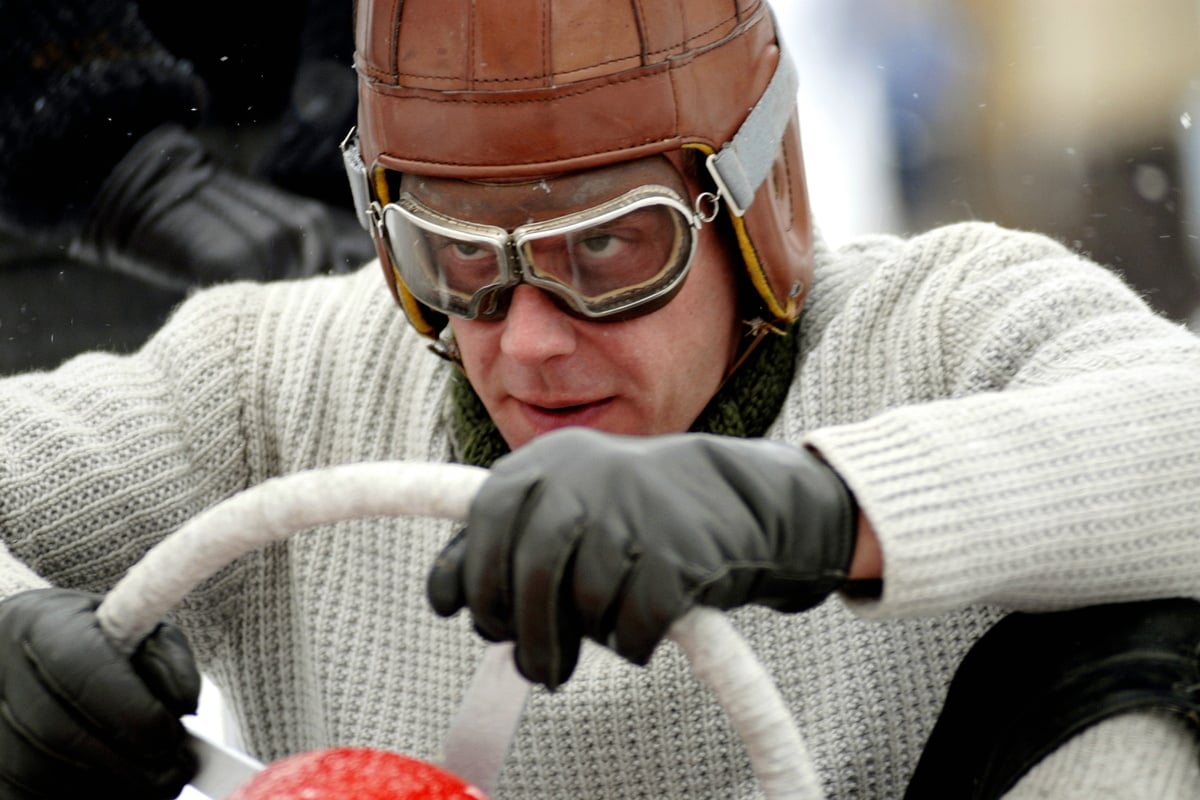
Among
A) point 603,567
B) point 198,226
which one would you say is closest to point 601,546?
point 603,567

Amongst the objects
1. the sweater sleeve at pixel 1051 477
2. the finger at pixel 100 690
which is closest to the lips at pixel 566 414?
the sweater sleeve at pixel 1051 477

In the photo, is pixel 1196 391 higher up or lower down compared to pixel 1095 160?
higher up

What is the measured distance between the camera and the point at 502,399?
1.47 meters

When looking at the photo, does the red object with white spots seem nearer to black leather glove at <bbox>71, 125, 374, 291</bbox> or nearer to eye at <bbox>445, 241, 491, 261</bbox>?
eye at <bbox>445, 241, 491, 261</bbox>

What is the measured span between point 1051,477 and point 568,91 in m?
0.52

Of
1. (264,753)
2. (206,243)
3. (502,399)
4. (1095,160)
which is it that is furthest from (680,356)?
(1095,160)

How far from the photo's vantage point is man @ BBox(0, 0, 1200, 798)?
3.34 ft

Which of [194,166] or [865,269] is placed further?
[194,166]

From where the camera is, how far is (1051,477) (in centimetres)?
113

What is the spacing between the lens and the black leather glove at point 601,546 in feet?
2.97

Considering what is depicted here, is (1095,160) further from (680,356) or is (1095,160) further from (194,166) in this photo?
(680,356)

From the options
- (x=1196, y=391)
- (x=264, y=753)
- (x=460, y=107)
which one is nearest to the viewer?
(x=1196, y=391)

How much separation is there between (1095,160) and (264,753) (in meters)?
2.59

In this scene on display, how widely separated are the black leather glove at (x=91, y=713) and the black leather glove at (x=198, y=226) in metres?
1.47
